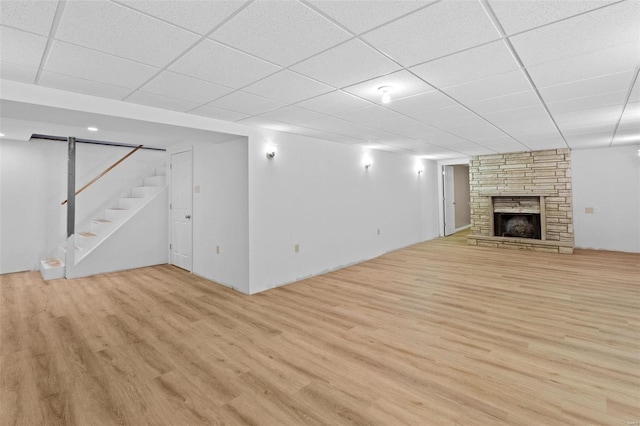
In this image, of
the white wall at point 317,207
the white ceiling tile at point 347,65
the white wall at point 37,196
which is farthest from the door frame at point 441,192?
the white wall at point 37,196

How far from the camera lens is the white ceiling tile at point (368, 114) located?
3535mm

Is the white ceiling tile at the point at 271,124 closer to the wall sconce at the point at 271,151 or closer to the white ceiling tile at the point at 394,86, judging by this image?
the wall sconce at the point at 271,151

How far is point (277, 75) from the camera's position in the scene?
252 cm

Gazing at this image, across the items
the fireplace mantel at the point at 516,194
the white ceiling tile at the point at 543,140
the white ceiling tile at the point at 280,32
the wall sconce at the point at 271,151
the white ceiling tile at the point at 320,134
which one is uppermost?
the white ceiling tile at the point at 543,140

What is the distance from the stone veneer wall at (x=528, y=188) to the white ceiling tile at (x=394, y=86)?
6170mm

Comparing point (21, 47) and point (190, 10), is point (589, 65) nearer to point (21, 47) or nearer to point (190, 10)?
point (190, 10)

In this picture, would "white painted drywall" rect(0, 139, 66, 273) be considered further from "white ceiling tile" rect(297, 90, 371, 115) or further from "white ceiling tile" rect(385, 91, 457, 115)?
"white ceiling tile" rect(385, 91, 457, 115)

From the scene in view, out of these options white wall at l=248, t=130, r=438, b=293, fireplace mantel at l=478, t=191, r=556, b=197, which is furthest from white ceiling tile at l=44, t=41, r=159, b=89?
fireplace mantel at l=478, t=191, r=556, b=197

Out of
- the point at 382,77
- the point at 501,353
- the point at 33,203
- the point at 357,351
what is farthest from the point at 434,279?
the point at 33,203

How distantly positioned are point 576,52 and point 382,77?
1.41 m

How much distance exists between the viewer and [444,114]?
12.4 ft

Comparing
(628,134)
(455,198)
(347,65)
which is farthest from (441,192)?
(347,65)

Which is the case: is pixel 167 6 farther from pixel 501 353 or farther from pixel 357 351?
pixel 501 353

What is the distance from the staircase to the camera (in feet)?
17.1
